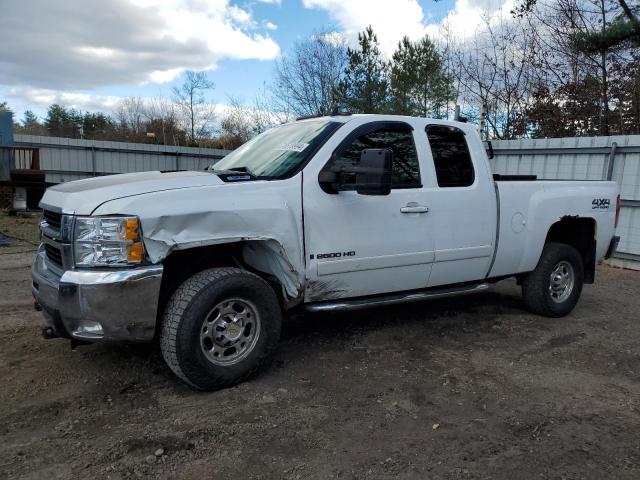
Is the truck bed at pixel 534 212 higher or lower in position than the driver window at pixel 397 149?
lower

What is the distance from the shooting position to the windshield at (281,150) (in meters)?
3.98

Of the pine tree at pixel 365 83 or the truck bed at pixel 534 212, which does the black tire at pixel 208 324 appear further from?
the pine tree at pixel 365 83

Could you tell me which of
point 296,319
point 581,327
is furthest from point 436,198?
point 581,327

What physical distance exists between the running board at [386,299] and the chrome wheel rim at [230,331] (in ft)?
1.78

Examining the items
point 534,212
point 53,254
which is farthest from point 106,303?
point 534,212

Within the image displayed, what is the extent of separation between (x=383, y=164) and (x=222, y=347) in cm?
171

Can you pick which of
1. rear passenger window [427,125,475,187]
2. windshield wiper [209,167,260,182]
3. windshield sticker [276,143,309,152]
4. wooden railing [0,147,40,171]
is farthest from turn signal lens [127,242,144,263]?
wooden railing [0,147,40,171]

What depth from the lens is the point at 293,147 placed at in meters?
4.16

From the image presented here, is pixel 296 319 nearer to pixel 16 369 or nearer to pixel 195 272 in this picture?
pixel 195 272

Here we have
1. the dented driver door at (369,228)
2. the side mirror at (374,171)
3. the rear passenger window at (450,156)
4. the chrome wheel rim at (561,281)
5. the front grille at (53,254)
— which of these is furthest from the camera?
the chrome wheel rim at (561,281)

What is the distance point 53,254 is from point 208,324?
1.22 m

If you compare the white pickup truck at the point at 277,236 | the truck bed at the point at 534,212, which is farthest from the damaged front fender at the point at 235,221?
the truck bed at the point at 534,212

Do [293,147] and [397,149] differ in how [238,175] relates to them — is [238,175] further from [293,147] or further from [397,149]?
[397,149]

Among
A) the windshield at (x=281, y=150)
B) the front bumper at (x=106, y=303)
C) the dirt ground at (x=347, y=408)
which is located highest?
the windshield at (x=281, y=150)
